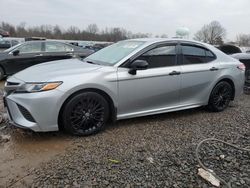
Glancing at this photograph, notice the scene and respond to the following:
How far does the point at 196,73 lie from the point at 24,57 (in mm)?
6197

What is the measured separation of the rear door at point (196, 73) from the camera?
15.2 ft

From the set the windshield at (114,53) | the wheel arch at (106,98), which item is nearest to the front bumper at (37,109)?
the wheel arch at (106,98)

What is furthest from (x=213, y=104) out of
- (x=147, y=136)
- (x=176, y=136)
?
(x=147, y=136)

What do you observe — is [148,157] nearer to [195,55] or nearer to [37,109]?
[37,109]

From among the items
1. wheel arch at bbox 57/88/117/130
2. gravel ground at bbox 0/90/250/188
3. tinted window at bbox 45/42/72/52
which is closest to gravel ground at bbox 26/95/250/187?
gravel ground at bbox 0/90/250/188

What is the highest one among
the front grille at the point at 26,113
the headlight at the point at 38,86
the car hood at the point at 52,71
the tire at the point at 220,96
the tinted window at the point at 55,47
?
the tinted window at the point at 55,47

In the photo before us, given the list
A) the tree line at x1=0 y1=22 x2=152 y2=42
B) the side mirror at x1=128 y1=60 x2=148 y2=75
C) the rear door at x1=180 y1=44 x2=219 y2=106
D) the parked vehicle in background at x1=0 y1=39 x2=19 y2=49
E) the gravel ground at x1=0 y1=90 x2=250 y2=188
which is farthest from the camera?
the tree line at x1=0 y1=22 x2=152 y2=42

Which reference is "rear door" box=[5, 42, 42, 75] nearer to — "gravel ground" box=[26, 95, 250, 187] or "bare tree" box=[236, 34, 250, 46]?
"gravel ground" box=[26, 95, 250, 187]

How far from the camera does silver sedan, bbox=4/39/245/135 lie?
3.47 m

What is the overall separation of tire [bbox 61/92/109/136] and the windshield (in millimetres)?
695

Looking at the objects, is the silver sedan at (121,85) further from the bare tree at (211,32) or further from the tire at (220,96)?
the bare tree at (211,32)

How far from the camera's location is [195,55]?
4.85 metres

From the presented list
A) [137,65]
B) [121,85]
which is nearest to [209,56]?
[137,65]

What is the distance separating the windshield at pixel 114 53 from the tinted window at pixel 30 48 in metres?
4.82
